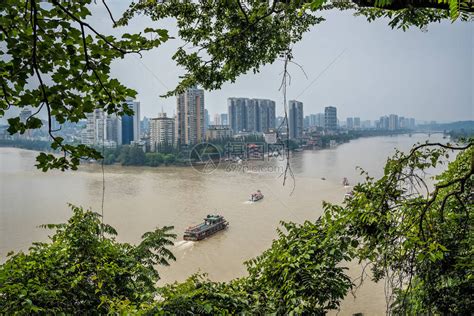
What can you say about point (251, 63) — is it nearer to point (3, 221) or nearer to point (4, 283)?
point (4, 283)

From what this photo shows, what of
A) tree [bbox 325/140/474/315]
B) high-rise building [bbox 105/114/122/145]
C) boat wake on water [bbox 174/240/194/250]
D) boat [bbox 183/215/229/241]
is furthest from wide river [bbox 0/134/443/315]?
tree [bbox 325/140/474/315]

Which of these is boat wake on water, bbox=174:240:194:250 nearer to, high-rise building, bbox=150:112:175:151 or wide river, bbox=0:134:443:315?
wide river, bbox=0:134:443:315

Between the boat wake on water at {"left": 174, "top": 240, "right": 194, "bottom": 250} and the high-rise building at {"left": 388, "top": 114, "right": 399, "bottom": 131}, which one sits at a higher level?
the high-rise building at {"left": 388, "top": 114, "right": 399, "bottom": 131}

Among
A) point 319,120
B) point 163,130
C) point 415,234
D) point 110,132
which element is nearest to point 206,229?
point 415,234

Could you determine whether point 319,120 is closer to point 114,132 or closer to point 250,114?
point 250,114

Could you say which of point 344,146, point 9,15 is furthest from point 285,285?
point 344,146

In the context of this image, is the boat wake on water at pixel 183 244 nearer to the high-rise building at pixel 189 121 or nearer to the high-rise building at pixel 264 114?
the high-rise building at pixel 189 121

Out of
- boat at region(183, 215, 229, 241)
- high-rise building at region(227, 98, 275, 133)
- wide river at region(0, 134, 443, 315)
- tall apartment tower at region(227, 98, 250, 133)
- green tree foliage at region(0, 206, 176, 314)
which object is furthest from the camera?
tall apartment tower at region(227, 98, 250, 133)
